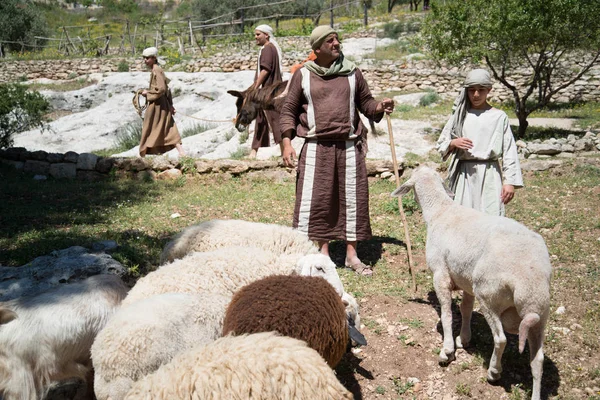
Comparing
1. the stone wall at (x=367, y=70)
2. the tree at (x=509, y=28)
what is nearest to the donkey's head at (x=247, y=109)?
the tree at (x=509, y=28)

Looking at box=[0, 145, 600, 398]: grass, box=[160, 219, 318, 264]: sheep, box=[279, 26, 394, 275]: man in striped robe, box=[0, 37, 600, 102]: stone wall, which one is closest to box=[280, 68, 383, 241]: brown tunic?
box=[279, 26, 394, 275]: man in striped robe

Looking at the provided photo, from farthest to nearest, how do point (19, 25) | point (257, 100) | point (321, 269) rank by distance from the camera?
1. point (19, 25)
2. point (257, 100)
3. point (321, 269)

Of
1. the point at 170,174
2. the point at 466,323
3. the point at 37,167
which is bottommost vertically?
the point at 170,174

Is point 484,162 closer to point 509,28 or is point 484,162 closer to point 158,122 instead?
point 158,122

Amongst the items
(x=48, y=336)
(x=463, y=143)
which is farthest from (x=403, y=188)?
(x=48, y=336)

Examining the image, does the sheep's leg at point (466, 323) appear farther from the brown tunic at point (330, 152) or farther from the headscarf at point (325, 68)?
the headscarf at point (325, 68)

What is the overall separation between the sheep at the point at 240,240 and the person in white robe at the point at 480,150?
1496 mm

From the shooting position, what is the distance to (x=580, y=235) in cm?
598

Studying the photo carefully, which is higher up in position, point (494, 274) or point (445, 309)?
point (494, 274)

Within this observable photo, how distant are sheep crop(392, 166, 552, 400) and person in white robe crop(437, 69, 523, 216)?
0.49m

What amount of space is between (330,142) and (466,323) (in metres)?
2.31

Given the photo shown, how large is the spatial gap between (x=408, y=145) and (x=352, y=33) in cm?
1840

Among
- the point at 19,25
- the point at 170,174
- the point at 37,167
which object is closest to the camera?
the point at 170,174

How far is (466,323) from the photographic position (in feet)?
13.1
